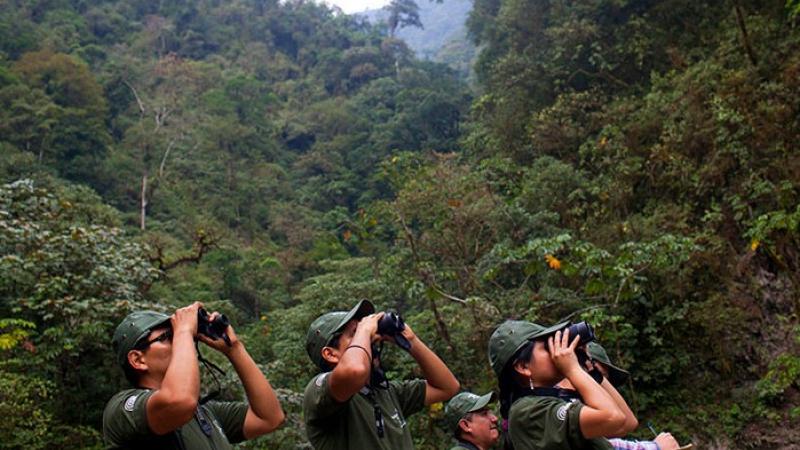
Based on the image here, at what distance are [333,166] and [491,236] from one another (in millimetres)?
14639

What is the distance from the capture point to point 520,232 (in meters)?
8.73

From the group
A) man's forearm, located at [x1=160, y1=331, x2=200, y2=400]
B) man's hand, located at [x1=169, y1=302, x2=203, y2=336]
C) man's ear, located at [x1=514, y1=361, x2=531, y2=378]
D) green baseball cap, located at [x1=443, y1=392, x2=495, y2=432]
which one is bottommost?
green baseball cap, located at [x1=443, y1=392, x2=495, y2=432]

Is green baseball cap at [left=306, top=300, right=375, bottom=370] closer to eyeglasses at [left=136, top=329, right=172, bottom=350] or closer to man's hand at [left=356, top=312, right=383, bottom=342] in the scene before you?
man's hand at [left=356, top=312, right=383, bottom=342]

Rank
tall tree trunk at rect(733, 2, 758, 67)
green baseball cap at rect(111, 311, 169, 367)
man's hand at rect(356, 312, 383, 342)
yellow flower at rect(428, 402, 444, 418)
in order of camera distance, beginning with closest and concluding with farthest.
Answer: green baseball cap at rect(111, 311, 169, 367) < man's hand at rect(356, 312, 383, 342) < yellow flower at rect(428, 402, 444, 418) < tall tree trunk at rect(733, 2, 758, 67)

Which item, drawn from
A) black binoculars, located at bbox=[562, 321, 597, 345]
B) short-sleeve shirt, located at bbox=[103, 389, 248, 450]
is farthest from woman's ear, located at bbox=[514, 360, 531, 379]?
short-sleeve shirt, located at bbox=[103, 389, 248, 450]

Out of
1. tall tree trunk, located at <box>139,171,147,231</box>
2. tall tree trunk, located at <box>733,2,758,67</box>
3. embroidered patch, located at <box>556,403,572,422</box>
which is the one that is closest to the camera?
embroidered patch, located at <box>556,403,572,422</box>

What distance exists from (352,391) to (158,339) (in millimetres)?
557

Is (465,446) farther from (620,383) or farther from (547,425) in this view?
(547,425)

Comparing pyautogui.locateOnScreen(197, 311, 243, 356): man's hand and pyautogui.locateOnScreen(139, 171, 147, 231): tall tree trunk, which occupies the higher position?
pyautogui.locateOnScreen(197, 311, 243, 356): man's hand

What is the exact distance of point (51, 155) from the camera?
16875 millimetres

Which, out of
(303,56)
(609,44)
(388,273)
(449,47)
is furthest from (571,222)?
(449,47)

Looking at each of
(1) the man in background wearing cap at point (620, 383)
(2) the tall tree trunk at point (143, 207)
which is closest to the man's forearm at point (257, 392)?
(1) the man in background wearing cap at point (620, 383)

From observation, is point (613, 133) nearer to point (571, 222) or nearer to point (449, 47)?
point (571, 222)

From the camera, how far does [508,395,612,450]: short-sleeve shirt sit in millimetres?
1672
